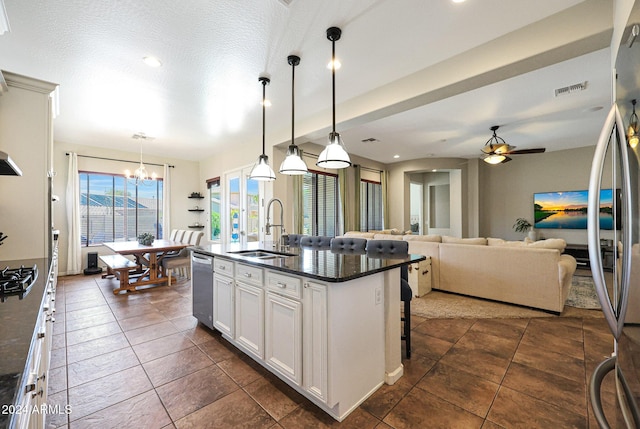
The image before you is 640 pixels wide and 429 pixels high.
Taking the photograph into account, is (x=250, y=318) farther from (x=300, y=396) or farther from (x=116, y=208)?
(x=116, y=208)

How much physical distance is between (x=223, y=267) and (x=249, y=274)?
498mm

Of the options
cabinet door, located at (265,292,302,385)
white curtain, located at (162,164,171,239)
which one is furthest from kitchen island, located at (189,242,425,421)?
white curtain, located at (162,164,171,239)

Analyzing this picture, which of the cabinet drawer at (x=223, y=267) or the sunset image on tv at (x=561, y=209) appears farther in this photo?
the sunset image on tv at (x=561, y=209)

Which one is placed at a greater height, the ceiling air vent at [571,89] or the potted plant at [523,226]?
the ceiling air vent at [571,89]

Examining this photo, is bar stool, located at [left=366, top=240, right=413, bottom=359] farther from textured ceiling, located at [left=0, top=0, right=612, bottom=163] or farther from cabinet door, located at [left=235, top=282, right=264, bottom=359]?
textured ceiling, located at [left=0, top=0, right=612, bottom=163]

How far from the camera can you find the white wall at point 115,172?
5.65 meters

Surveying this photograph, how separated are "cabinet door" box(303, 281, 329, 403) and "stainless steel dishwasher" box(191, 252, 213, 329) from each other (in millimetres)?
1506

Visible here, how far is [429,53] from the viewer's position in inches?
104

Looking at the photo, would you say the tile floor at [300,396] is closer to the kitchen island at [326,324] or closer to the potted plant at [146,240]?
the kitchen island at [326,324]

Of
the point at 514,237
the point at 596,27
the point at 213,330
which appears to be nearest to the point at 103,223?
the point at 213,330

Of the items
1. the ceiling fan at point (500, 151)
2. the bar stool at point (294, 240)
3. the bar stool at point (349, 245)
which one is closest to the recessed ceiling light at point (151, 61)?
the bar stool at point (294, 240)

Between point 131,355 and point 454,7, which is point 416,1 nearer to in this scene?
point 454,7

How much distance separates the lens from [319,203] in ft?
20.6

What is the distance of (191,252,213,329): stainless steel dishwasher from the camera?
2863 millimetres
